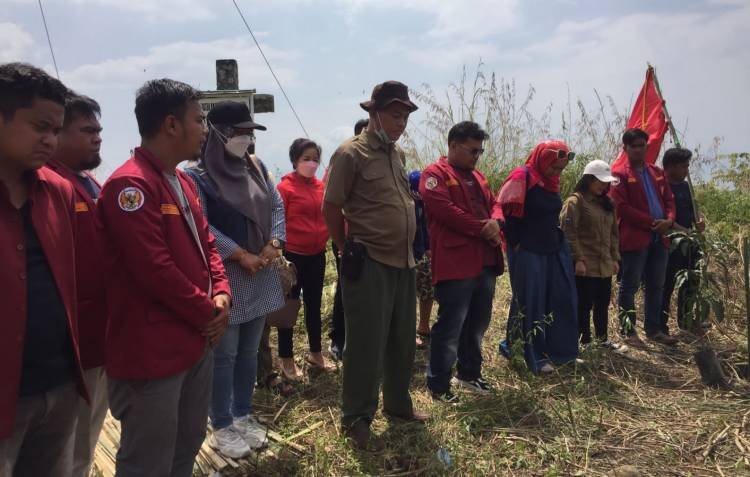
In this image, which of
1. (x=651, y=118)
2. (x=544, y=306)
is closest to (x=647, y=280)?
(x=544, y=306)

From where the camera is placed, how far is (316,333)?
4.05m

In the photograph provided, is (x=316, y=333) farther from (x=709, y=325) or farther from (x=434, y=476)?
(x=709, y=325)

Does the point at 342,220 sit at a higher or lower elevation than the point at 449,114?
lower

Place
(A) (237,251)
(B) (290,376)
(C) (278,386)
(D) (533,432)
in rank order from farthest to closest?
(B) (290,376) → (C) (278,386) → (D) (533,432) → (A) (237,251)

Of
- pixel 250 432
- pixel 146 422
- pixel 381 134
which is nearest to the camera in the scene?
pixel 146 422

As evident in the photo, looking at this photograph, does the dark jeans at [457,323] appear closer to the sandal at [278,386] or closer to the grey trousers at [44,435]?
the sandal at [278,386]

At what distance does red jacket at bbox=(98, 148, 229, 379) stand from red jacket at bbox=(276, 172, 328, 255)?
194cm

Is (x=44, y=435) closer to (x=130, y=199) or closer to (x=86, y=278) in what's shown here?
(x=86, y=278)

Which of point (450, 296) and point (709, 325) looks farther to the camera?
point (709, 325)

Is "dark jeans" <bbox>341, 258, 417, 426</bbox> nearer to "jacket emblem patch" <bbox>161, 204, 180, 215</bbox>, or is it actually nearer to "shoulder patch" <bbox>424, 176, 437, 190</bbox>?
"shoulder patch" <bbox>424, 176, 437, 190</bbox>

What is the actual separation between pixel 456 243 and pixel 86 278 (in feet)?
7.06

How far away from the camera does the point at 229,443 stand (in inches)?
106

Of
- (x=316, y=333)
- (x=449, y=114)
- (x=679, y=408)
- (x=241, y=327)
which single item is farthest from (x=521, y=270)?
(x=449, y=114)

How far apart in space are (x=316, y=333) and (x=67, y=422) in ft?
8.14
